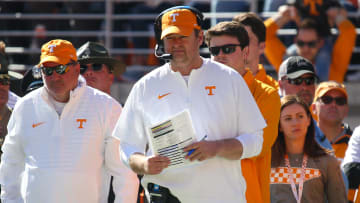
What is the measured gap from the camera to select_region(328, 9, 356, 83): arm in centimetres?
941

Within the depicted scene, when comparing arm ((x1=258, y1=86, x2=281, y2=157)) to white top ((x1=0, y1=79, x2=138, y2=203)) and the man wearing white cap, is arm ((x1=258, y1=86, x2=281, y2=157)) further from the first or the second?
white top ((x1=0, y1=79, x2=138, y2=203))

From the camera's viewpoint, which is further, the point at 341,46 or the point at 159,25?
the point at 341,46

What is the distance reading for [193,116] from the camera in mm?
4496

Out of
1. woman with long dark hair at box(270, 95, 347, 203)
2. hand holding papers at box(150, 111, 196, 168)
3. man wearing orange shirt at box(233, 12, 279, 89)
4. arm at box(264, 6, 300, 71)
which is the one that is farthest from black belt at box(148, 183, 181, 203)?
arm at box(264, 6, 300, 71)

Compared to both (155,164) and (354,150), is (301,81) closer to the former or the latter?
(354,150)

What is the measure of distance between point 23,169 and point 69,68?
82 cm

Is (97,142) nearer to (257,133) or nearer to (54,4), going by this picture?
(257,133)

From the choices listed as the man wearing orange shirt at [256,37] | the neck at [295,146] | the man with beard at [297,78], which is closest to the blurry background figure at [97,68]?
the man wearing orange shirt at [256,37]

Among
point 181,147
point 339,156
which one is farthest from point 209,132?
point 339,156

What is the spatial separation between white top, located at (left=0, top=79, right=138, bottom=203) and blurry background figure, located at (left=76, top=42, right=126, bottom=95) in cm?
146

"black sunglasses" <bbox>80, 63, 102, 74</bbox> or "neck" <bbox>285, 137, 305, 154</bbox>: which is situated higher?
"black sunglasses" <bbox>80, 63, 102, 74</bbox>

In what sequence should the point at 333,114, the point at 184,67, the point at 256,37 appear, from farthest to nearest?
1. the point at 333,114
2. the point at 256,37
3. the point at 184,67

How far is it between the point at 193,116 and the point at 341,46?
210 inches

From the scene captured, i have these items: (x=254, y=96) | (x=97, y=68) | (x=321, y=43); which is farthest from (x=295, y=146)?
(x=321, y=43)
